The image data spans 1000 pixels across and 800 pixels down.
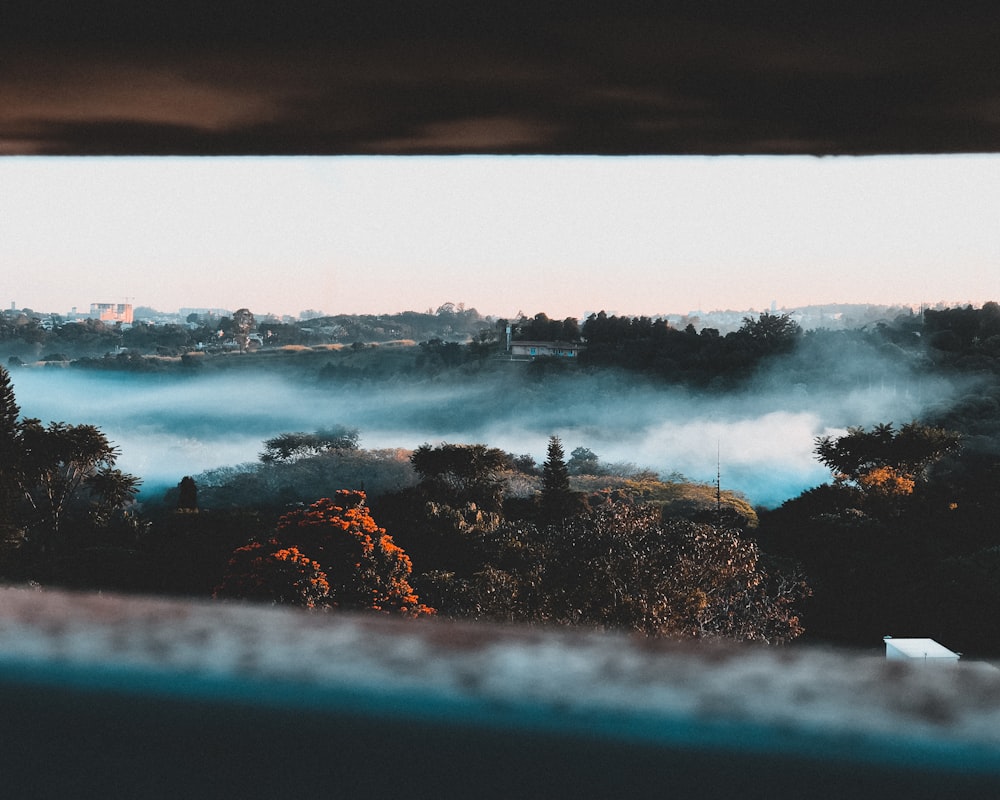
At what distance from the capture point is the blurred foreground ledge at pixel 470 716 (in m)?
0.44

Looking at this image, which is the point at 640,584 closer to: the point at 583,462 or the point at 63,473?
the point at 583,462

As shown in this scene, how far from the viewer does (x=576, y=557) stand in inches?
386

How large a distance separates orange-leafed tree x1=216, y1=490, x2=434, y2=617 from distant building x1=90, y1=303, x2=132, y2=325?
9.09m

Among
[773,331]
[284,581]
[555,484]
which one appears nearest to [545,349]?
[555,484]

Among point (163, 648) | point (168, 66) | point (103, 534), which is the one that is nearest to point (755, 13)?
point (168, 66)

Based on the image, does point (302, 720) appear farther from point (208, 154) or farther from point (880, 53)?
point (208, 154)

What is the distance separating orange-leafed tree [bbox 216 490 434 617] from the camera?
35.8 ft

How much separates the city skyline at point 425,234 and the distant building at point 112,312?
18 cm

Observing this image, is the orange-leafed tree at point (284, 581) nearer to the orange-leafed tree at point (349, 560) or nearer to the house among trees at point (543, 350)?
the orange-leafed tree at point (349, 560)

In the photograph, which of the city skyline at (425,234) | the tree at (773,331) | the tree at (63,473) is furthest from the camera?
the city skyline at (425,234)

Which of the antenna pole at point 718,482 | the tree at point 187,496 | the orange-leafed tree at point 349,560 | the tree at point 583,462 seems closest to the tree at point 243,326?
the tree at point 187,496

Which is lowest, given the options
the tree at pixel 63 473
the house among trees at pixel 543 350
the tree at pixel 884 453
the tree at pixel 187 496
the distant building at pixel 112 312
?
Result: the tree at pixel 187 496

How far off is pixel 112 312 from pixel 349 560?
33.4 feet

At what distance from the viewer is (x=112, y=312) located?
62.6ft
